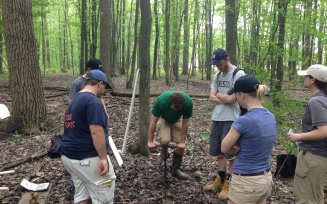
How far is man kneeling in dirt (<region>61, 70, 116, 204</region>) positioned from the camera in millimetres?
2977

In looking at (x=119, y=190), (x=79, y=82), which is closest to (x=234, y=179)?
(x=119, y=190)

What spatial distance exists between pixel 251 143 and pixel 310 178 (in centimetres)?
125

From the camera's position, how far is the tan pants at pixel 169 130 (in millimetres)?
4898

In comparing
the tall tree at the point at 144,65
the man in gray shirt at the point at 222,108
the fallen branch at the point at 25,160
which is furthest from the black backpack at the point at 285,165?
the fallen branch at the point at 25,160

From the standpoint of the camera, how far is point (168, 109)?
187 inches

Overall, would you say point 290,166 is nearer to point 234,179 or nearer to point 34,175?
point 234,179

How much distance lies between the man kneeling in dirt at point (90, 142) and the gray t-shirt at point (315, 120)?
7.47 feet

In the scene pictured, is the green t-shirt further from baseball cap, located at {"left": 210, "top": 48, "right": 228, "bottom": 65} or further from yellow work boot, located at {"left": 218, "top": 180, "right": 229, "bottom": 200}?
yellow work boot, located at {"left": 218, "top": 180, "right": 229, "bottom": 200}

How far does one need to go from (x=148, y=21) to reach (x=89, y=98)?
9.31 feet

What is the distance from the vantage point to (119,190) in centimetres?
457

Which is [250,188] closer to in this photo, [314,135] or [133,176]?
[314,135]

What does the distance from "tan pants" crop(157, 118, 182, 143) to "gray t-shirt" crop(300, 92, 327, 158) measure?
210cm

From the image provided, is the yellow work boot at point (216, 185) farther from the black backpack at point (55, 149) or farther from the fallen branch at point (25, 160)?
the fallen branch at point (25, 160)

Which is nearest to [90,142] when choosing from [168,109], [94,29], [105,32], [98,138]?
[98,138]
